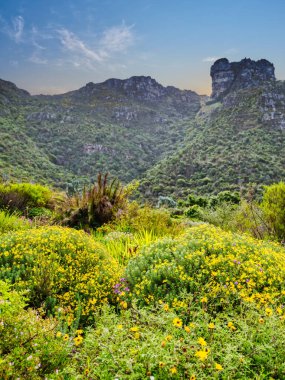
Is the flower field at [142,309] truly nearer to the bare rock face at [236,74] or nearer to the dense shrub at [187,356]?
the dense shrub at [187,356]

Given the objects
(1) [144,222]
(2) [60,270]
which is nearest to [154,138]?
(1) [144,222]

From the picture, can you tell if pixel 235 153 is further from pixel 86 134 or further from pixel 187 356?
pixel 187 356

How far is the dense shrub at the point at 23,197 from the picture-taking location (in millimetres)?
→ 10875

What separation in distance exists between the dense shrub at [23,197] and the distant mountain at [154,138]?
706cm

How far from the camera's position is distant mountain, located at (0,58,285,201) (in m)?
60.6

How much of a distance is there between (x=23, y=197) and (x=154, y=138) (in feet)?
387

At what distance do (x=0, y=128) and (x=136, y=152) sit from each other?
130 feet

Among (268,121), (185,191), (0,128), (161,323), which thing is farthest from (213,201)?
(0,128)

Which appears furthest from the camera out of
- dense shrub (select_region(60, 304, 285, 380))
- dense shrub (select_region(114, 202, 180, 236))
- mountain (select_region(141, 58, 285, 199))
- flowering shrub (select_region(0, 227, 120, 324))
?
mountain (select_region(141, 58, 285, 199))

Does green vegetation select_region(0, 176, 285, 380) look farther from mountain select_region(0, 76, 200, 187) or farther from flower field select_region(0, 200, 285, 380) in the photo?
mountain select_region(0, 76, 200, 187)

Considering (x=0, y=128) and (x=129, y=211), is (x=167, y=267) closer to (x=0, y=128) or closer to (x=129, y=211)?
(x=129, y=211)

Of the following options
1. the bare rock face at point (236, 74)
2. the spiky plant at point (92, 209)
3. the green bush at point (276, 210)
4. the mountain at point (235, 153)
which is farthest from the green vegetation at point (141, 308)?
the bare rock face at point (236, 74)

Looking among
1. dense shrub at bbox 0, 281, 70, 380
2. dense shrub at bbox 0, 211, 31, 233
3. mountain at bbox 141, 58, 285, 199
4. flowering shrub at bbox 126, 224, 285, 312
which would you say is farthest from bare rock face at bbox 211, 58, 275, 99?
dense shrub at bbox 0, 281, 70, 380

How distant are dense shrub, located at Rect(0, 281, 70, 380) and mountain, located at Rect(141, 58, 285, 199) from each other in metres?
47.4
